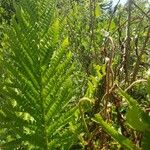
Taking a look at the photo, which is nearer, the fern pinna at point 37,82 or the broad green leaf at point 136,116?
the broad green leaf at point 136,116

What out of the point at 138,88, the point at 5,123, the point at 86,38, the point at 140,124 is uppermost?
the point at 86,38

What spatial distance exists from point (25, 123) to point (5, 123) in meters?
0.05

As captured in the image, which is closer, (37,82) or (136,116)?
(136,116)

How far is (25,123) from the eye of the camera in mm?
1171

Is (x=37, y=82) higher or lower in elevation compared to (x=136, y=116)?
higher

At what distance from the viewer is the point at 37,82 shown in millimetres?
1201

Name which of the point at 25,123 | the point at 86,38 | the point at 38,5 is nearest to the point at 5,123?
the point at 25,123

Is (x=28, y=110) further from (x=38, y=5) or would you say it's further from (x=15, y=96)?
(x=38, y=5)

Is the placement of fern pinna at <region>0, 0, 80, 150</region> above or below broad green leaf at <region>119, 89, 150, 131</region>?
above

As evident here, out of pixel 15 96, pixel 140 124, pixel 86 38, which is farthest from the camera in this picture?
pixel 86 38

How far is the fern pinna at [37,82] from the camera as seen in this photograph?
1163 millimetres

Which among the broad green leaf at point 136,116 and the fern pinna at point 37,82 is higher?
the fern pinna at point 37,82

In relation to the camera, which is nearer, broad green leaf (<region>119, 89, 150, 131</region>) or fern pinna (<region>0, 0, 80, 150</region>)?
broad green leaf (<region>119, 89, 150, 131</region>)

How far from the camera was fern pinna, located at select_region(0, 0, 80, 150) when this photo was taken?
1.16m
